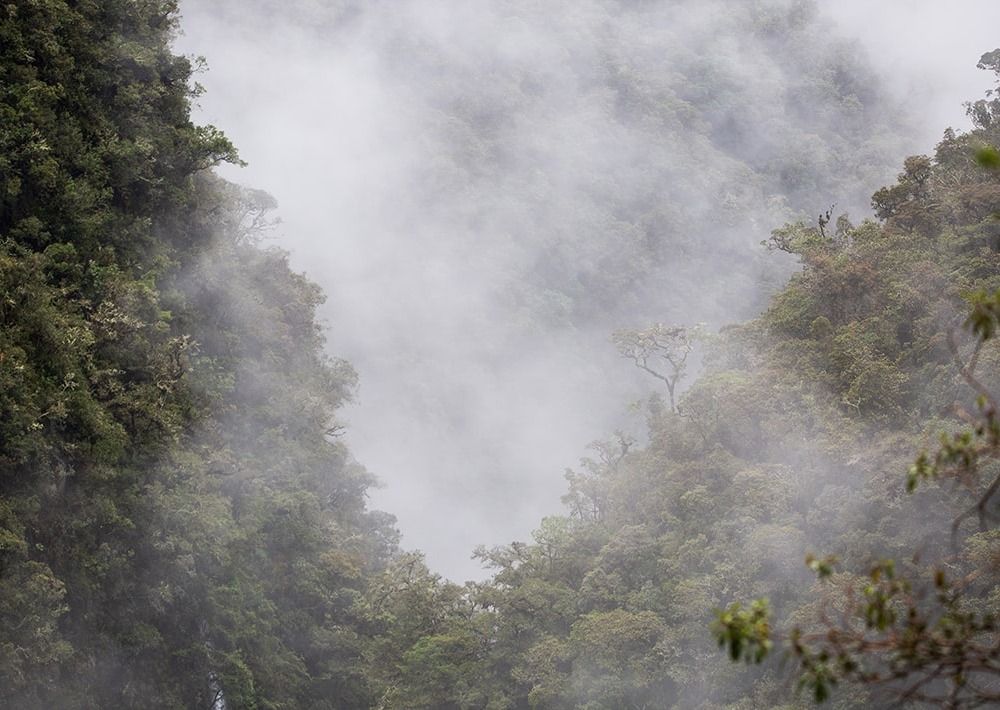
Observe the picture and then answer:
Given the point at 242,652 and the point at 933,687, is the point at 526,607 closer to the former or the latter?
the point at 242,652

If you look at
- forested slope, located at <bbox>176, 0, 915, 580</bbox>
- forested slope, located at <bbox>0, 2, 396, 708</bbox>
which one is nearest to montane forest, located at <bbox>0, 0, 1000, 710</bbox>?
forested slope, located at <bbox>0, 2, 396, 708</bbox>

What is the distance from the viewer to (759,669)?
21047 millimetres

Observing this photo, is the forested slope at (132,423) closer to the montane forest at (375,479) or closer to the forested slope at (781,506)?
the montane forest at (375,479)

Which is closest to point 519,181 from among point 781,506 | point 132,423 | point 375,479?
point 375,479

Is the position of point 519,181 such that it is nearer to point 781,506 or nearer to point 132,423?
point 781,506

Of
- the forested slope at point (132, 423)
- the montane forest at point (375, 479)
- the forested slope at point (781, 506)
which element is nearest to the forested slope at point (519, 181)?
the montane forest at point (375, 479)

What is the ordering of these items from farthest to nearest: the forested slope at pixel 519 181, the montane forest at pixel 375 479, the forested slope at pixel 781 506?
1. the forested slope at pixel 519 181
2. the forested slope at pixel 781 506
3. the montane forest at pixel 375 479

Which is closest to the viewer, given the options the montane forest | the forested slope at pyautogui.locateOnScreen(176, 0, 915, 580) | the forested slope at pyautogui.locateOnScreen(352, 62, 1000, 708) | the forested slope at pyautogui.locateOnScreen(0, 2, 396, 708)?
the montane forest

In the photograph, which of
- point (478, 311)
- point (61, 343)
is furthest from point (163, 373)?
point (478, 311)

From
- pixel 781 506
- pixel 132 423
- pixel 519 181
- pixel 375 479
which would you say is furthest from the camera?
pixel 519 181

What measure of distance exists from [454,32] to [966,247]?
90115mm

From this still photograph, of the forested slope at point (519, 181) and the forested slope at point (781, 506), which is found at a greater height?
the forested slope at point (519, 181)

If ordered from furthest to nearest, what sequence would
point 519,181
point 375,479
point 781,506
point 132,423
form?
point 519,181 → point 375,479 → point 781,506 → point 132,423

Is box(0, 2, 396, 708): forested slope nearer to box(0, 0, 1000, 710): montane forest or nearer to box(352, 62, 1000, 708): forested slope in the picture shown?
box(0, 0, 1000, 710): montane forest
